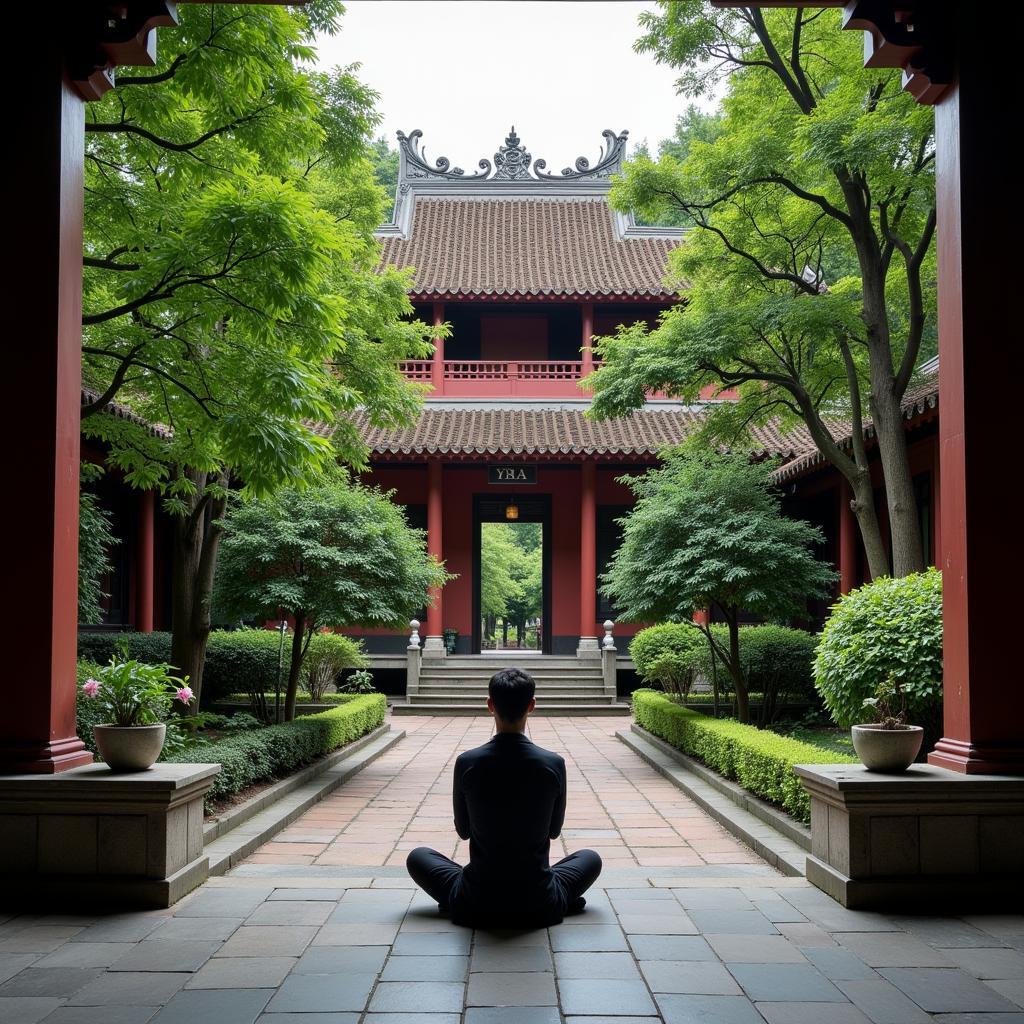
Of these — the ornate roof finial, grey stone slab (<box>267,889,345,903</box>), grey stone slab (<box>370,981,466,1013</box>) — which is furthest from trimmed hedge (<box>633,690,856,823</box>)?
the ornate roof finial

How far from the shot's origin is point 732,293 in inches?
509

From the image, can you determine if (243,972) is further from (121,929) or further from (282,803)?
(282,803)

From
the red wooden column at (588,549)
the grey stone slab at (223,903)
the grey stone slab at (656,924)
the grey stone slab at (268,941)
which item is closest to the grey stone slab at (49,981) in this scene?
the grey stone slab at (268,941)

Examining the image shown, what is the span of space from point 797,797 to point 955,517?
269cm

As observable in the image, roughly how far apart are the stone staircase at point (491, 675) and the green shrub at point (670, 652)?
93.1 inches

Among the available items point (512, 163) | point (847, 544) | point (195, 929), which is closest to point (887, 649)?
point (195, 929)

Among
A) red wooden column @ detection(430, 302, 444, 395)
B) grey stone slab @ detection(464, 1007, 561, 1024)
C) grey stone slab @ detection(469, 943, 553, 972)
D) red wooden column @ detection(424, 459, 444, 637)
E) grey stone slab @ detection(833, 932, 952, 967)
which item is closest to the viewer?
grey stone slab @ detection(464, 1007, 561, 1024)

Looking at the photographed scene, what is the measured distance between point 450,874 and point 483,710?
13611mm

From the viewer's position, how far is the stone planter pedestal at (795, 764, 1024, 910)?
5.07 meters

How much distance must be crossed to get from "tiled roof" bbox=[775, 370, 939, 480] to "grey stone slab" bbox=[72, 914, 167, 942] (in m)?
9.46

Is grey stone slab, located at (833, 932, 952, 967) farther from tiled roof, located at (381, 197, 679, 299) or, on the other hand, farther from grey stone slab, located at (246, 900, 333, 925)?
tiled roof, located at (381, 197, 679, 299)

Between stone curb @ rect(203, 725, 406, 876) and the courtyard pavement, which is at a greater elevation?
the courtyard pavement

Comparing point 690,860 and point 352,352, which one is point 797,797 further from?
point 352,352

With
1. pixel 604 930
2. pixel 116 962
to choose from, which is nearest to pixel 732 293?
pixel 604 930
